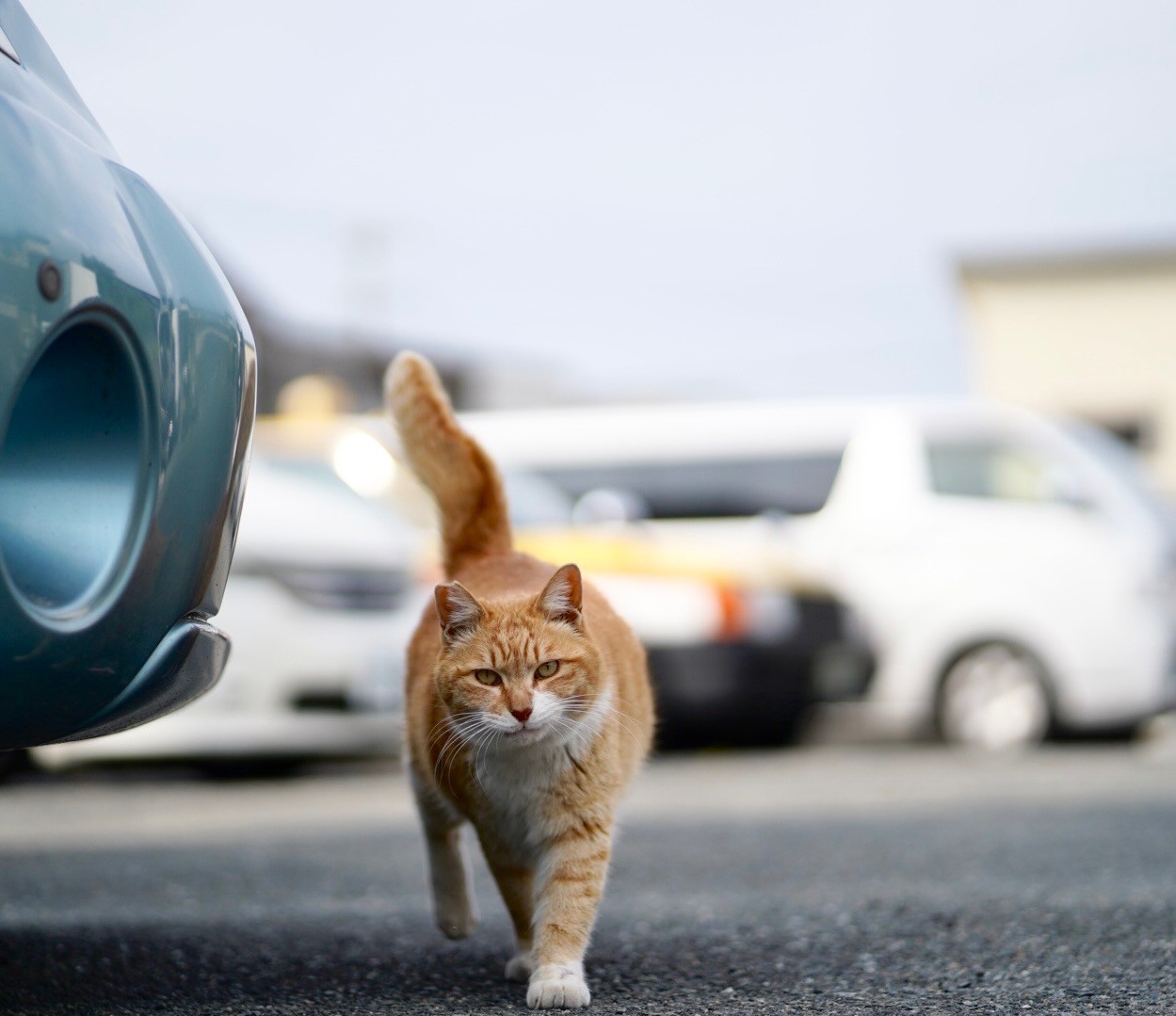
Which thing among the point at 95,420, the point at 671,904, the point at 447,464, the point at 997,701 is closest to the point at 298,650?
the point at 671,904

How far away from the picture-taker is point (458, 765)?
9.95 ft

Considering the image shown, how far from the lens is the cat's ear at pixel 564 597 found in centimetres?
309

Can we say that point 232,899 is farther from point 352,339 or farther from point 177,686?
point 352,339

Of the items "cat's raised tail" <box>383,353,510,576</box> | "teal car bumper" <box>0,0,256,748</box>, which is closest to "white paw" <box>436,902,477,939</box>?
"cat's raised tail" <box>383,353,510,576</box>

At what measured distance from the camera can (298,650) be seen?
6.95 m

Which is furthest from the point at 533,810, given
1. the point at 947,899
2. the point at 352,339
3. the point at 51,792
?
the point at 352,339

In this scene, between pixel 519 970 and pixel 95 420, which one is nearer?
pixel 95 420

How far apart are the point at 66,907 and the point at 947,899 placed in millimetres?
2090

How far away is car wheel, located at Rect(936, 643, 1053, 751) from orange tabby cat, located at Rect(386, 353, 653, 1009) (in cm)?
628

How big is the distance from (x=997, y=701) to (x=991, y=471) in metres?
1.32

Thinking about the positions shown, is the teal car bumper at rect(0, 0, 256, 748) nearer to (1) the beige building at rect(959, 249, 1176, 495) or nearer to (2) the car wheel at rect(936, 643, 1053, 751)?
(2) the car wheel at rect(936, 643, 1053, 751)

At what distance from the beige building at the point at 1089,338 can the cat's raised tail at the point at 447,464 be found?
20.8 m

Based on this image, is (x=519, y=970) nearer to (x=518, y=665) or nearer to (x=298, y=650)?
(x=518, y=665)

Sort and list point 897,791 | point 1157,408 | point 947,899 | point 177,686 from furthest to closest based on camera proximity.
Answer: point 1157,408
point 897,791
point 947,899
point 177,686
